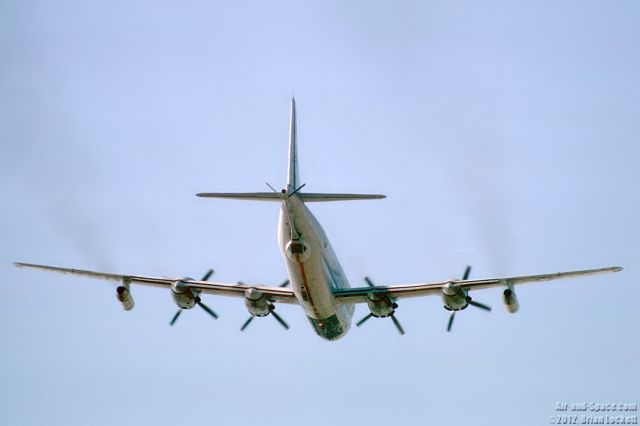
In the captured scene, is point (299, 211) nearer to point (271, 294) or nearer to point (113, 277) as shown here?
point (271, 294)

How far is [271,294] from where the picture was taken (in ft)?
180

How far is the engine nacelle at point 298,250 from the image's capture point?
4612 centimetres

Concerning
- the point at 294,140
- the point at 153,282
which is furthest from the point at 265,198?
the point at 153,282

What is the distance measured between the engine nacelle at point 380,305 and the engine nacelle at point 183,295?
11.7 m

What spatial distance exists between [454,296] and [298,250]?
1110 centimetres

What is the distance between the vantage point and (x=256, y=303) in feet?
179

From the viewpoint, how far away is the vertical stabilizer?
5124 centimetres

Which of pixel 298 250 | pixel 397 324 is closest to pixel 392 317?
pixel 397 324

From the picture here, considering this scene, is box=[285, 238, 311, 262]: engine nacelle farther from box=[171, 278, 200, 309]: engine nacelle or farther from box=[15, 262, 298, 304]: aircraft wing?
box=[171, 278, 200, 309]: engine nacelle

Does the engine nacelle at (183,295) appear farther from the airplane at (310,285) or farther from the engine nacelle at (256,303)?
the engine nacelle at (256,303)

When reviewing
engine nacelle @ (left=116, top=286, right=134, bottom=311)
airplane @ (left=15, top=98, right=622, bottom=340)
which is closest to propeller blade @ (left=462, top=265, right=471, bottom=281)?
airplane @ (left=15, top=98, right=622, bottom=340)

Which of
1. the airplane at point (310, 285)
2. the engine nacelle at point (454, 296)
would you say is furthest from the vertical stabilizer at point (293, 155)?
the engine nacelle at point (454, 296)

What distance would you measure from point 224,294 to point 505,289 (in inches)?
739

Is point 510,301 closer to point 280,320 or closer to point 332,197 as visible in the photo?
point 332,197
